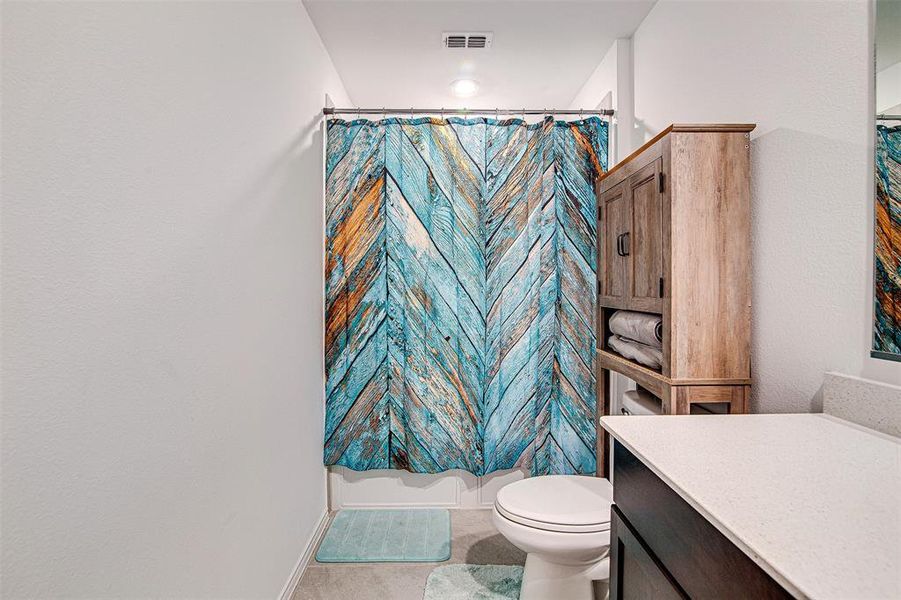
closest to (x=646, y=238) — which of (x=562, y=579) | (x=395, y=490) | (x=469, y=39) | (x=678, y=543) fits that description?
(x=678, y=543)

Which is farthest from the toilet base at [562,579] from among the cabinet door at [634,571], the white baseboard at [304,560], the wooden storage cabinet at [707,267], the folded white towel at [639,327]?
the white baseboard at [304,560]

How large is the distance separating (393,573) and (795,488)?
5.53 ft

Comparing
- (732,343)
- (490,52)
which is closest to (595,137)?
(490,52)

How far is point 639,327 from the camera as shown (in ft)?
5.47

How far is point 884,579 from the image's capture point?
0.54m

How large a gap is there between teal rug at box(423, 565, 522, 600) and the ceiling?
7.82 feet

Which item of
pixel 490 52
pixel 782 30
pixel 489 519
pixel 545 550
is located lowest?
pixel 489 519

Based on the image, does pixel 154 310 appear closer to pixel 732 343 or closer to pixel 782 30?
pixel 732 343

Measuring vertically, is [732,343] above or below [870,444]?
above

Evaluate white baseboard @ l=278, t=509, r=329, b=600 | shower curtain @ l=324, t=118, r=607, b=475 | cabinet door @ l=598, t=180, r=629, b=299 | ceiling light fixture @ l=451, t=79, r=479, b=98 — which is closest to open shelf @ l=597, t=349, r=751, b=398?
cabinet door @ l=598, t=180, r=629, b=299

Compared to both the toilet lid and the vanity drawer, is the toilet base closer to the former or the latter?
the toilet lid

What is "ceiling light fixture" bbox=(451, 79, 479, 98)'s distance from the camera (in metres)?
2.84

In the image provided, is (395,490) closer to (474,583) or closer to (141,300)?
(474,583)

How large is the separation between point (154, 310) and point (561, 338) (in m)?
1.79
